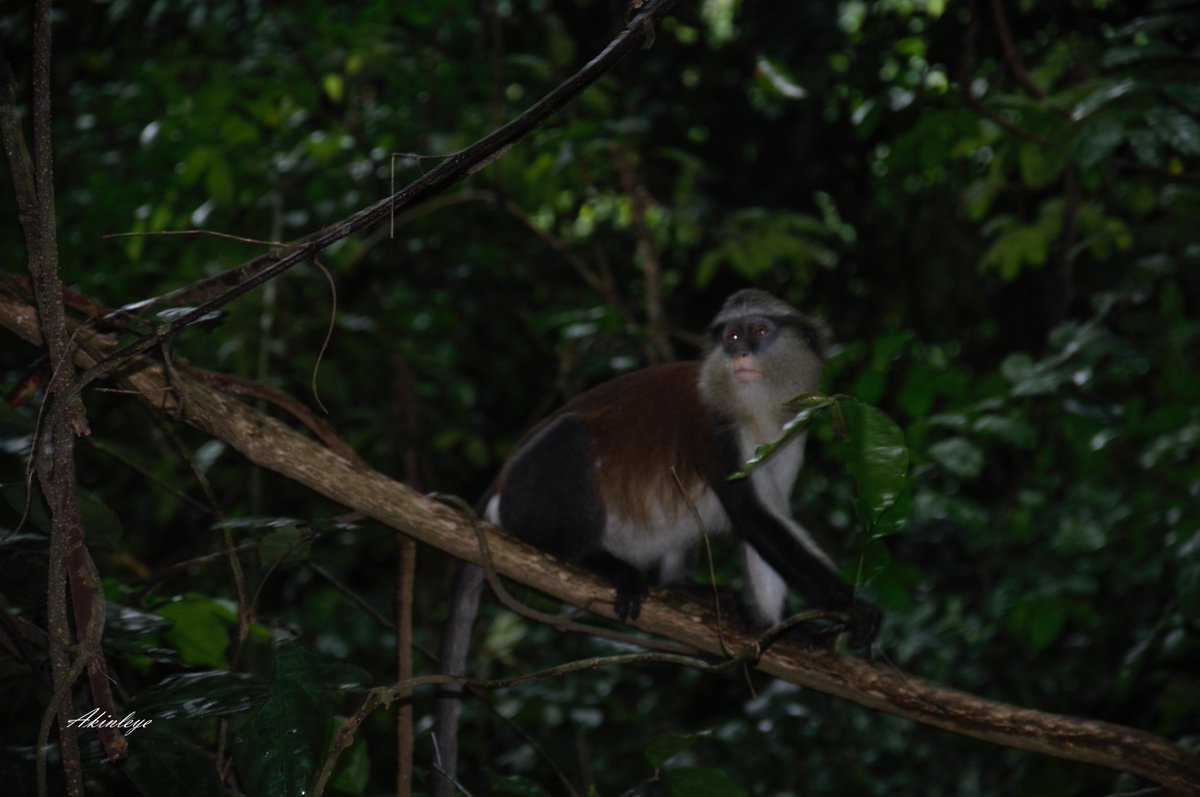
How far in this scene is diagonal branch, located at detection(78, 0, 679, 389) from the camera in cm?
187

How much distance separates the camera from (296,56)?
523cm

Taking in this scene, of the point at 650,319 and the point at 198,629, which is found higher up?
the point at 198,629

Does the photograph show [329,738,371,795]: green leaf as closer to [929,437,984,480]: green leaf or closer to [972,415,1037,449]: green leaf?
[929,437,984,480]: green leaf

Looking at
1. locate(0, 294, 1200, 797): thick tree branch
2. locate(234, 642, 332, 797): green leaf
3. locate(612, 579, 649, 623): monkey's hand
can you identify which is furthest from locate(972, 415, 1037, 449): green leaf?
locate(234, 642, 332, 797): green leaf

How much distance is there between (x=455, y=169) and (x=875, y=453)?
101 centimetres

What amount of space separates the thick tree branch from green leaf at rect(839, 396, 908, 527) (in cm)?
104

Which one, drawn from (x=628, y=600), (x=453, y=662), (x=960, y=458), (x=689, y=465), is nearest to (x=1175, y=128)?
(x=960, y=458)

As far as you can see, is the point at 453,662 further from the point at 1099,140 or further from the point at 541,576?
the point at 1099,140

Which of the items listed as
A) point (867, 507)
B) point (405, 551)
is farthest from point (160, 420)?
point (867, 507)

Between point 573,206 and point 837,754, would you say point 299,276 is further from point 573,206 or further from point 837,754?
point 837,754

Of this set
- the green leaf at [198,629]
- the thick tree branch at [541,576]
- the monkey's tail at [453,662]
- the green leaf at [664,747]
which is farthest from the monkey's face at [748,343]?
the green leaf at [198,629]

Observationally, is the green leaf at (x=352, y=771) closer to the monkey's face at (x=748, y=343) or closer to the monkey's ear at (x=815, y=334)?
the monkey's face at (x=748, y=343)

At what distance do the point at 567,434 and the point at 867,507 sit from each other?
2.12 m
